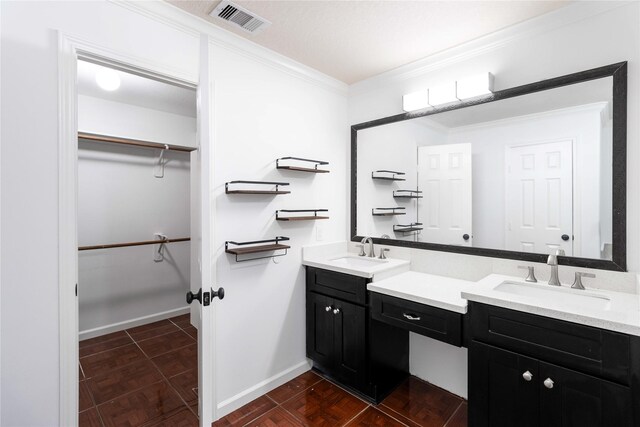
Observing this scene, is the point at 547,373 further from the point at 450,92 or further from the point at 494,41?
the point at 494,41

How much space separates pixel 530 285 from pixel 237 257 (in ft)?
5.71

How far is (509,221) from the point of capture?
1869 millimetres

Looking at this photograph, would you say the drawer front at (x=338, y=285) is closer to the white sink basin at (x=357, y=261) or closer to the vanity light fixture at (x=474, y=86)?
the white sink basin at (x=357, y=261)

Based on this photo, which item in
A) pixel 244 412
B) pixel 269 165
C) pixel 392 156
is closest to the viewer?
pixel 244 412

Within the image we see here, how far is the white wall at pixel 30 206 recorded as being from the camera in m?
1.27

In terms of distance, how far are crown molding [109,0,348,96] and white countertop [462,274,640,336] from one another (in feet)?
6.36

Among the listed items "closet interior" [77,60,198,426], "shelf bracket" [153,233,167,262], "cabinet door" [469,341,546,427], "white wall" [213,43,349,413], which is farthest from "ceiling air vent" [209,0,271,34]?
"shelf bracket" [153,233,167,262]

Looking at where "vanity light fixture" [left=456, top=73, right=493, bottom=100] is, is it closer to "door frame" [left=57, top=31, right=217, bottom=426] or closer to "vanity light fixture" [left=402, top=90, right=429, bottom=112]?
"vanity light fixture" [left=402, top=90, right=429, bottom=112]

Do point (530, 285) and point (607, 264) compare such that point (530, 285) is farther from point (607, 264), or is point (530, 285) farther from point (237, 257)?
point (237, 257)

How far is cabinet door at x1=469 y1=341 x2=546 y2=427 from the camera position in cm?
136

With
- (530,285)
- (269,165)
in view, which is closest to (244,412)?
(269,165)

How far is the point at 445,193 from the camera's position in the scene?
7.17 ft

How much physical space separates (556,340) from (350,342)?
3.91 ft

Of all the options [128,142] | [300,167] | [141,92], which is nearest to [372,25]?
[300,167]
